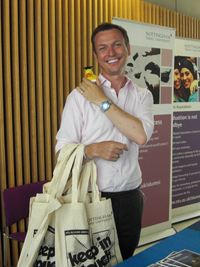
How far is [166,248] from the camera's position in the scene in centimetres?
173

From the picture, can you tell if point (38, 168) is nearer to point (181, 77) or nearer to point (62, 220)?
point (62, 220)

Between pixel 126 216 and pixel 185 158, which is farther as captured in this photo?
pixel 185 158

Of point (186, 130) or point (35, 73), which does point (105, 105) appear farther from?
point (186, 130)

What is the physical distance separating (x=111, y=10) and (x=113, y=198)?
3257 mm

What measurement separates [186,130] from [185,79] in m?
0.81

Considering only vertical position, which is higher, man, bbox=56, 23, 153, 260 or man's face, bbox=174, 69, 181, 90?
man's face, bbox=174, 69, 181, 90

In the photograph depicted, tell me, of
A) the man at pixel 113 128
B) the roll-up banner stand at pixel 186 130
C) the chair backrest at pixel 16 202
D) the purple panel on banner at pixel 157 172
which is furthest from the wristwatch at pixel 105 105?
the roll-up banner stand at pixel 186 130

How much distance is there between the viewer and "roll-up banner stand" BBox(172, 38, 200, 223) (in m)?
5.05

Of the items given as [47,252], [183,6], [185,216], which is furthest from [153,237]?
[183,6]

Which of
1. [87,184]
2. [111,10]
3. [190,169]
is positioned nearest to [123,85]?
[87,184]

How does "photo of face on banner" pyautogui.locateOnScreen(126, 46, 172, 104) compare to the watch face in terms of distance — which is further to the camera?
"photo of face on banner" pyautogui.locateOnScreen(126, 46, 172, 104)

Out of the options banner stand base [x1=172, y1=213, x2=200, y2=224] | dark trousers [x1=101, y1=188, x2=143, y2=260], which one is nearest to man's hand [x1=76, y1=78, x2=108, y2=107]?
dark trousers [x1=101, y1=188, x2=143, y2=260]

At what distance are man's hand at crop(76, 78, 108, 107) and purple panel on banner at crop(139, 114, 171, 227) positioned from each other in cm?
251

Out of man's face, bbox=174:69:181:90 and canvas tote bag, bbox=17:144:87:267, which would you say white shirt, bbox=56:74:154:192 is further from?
man's face, bbox=174:69:181:90
